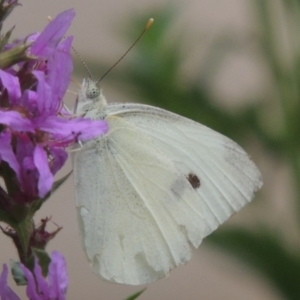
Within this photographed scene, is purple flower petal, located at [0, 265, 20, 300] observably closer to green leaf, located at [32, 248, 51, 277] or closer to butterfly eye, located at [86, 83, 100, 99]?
green leaf, located at [32, 248, 51, 277]

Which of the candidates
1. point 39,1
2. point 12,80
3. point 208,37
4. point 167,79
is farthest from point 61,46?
point 39,1

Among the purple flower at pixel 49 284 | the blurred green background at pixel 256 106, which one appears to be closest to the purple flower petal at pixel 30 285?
the purple flower at pixel 49 284

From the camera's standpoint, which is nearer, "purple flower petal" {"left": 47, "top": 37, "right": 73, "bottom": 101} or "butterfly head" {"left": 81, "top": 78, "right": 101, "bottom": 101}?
"purple flower petal" {"left": 47, "top": 37, "right": 73, "bottom": 101}

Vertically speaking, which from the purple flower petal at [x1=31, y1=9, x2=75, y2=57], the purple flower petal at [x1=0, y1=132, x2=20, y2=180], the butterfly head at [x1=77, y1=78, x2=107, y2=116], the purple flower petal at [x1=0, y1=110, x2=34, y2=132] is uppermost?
the purple flower petal at [x1=31, y1=9, x2=75, y2=57]

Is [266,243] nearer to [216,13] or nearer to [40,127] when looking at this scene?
[40,127]

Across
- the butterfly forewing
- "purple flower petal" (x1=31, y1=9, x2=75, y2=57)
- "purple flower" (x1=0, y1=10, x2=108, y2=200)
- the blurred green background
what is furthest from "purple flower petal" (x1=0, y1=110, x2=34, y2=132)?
the blurred green background

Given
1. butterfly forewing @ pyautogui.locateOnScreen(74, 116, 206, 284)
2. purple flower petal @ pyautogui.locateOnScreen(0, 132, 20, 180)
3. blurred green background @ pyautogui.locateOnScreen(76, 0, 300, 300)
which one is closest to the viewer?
purple flower petal @ pyautogui.locateOnScreen(0, 132, 20, 180)

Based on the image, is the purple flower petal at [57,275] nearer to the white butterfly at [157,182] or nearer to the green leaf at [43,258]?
the green leaf at [43,258]

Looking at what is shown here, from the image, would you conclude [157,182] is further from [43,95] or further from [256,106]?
[256,106]

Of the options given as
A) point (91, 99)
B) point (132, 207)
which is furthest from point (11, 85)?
point (132, 207)
